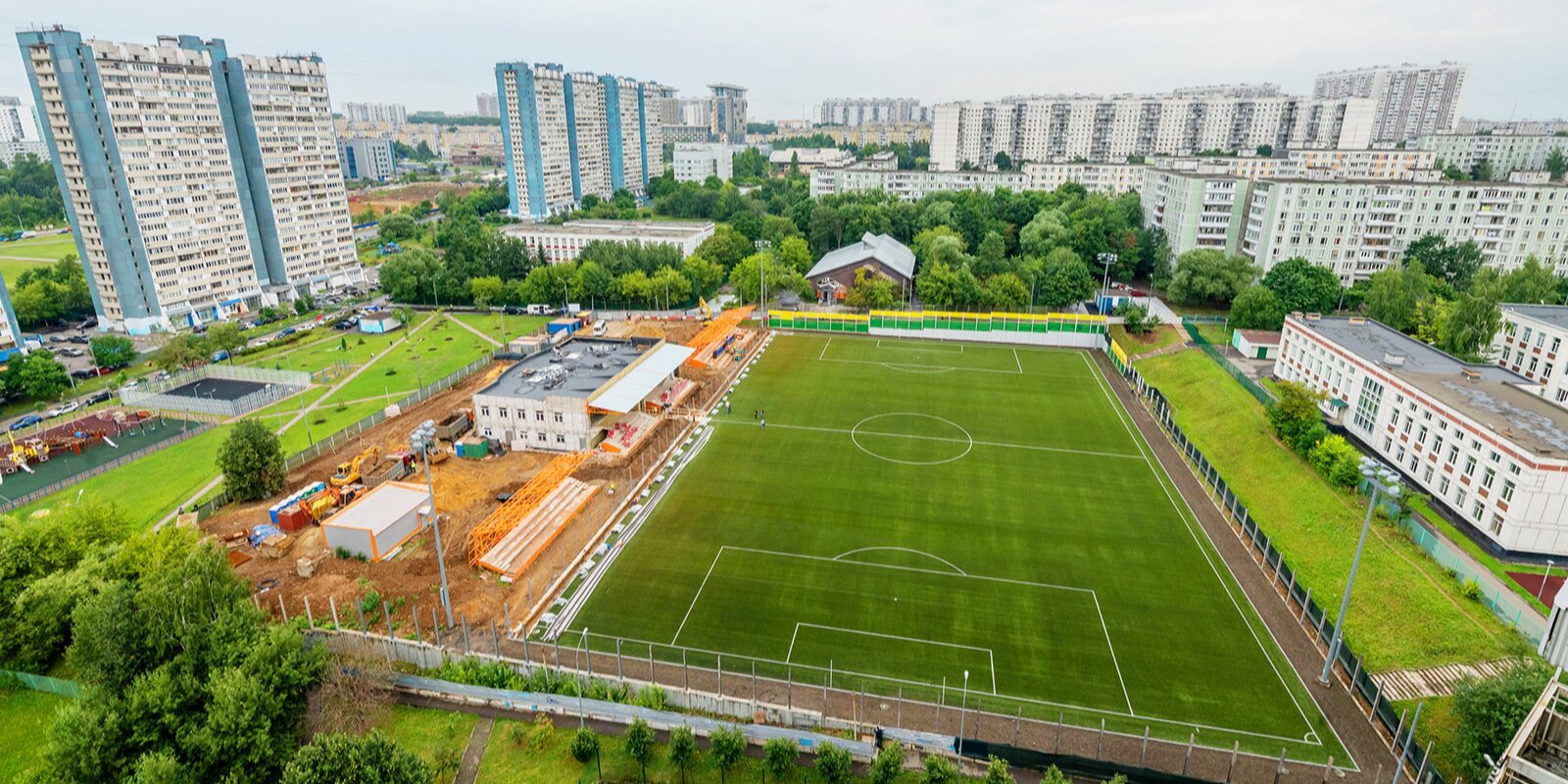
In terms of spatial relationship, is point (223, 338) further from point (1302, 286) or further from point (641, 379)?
point (1302, 286)

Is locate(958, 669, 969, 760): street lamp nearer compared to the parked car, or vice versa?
locate(958, 669, 969, 760): street lamp

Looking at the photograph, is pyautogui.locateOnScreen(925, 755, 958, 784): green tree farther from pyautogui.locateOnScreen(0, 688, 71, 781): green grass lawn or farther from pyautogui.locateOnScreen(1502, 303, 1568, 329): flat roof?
pyautogui.locateOnScreen(1502, 303, 1568, 329): flat roof

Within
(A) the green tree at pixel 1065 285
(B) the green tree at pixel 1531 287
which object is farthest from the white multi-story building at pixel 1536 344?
(A) the green tree at pixel 1065 285

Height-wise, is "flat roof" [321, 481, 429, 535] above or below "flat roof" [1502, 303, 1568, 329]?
below

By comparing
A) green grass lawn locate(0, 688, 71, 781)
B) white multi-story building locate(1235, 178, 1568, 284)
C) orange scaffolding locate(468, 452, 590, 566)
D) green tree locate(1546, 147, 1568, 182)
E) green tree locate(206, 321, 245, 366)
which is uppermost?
green tree locate(1546, 147, 1568, 182)

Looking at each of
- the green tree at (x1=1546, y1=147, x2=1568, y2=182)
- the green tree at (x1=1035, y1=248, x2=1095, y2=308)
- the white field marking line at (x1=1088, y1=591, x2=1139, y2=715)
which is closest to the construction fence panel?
the white field marking line at (x1=1088, y1=591, x2=1139, y2=715)

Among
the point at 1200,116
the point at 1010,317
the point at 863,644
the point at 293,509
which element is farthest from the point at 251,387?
the point at 1200,116

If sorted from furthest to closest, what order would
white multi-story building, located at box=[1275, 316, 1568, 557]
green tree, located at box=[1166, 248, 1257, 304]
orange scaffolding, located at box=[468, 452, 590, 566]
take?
1. green tree, located at box=[1166, 248, 1257, 304]
2. orange scaffolding, located at box=[468, 452, 590, 566]
3. white multi-story building, located at box=[1275, 316, 1568, 557]

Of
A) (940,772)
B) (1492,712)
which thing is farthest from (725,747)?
(1492,712)

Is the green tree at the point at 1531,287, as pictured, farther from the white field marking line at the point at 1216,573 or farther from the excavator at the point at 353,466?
the excavator at the point at 353,466
